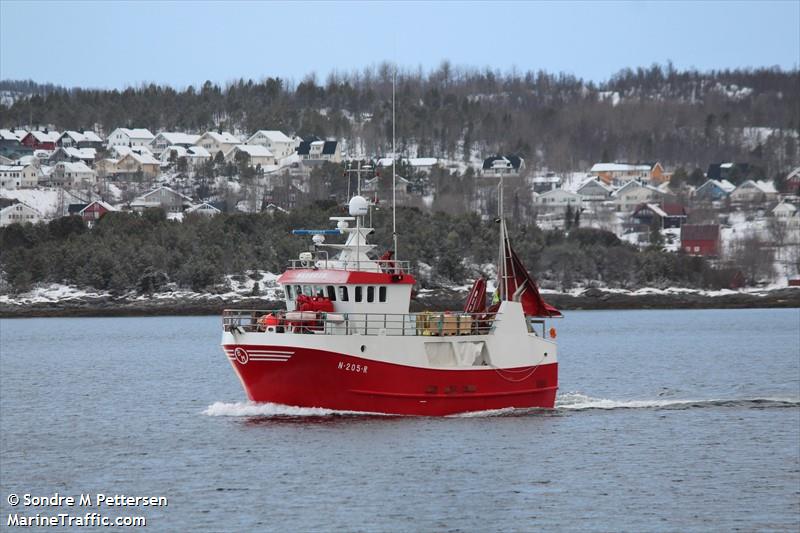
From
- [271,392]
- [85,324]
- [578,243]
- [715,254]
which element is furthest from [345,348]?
[715,254]

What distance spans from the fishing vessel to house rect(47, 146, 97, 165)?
15300cm

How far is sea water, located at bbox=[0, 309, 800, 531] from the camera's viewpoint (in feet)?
92.5

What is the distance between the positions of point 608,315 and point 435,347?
233ft

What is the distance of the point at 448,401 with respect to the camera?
37.8 m

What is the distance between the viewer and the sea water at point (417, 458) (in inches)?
1110

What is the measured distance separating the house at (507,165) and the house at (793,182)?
111 ft

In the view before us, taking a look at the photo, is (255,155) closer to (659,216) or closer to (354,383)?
(659,216)

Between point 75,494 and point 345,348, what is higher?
point 345,348

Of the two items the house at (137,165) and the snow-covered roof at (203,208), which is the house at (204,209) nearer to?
the snow-covered roof at (203,208)

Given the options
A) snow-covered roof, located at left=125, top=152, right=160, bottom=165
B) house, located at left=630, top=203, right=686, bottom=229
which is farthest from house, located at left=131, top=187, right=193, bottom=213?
house, located at left=630, top=203, right=686, bottom=229

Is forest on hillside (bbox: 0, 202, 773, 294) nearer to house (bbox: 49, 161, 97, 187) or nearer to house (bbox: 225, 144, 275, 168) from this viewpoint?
house (bbox: 49, 161, 97, 187)

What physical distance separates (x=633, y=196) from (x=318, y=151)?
139 feet

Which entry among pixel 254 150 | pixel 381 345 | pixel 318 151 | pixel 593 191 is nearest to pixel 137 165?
pixel 254 150

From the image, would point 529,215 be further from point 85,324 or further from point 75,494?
point 75,494
